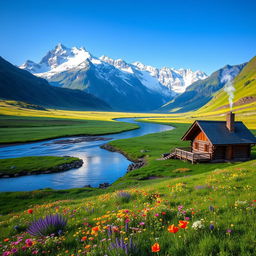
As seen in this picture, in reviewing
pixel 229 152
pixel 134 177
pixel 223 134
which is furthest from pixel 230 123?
pixel 134 177

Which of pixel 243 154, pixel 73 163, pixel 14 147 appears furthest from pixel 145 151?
pixel 14 147

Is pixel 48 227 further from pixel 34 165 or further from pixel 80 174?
pixel 34 165

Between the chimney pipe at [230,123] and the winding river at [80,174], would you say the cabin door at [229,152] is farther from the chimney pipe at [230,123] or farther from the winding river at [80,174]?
the winding river at [80,174]

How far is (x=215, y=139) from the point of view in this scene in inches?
1449

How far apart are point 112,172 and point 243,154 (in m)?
26.6

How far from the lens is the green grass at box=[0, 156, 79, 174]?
129 ft

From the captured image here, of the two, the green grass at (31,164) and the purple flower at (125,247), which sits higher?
the purple flower at (125,247)

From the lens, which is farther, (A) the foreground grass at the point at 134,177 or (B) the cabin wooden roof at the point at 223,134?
(B) the cabin wooden roof at the point at 223,134

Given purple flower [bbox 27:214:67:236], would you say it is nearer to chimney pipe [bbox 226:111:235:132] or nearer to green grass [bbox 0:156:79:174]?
green grass [bbox 0:156:79:174]

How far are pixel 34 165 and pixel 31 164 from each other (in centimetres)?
109

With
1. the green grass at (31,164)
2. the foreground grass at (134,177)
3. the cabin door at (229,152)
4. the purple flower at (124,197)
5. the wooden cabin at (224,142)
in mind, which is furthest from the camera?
the green grass at (31,164)

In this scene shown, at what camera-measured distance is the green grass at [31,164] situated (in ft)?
129

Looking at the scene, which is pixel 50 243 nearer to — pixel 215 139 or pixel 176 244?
pixel 176 244

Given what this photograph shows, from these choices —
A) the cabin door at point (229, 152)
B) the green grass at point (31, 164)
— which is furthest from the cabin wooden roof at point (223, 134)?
the green grass at point (31, 164)
